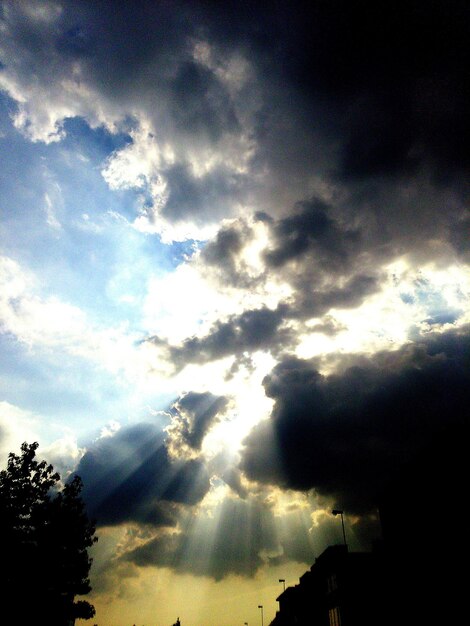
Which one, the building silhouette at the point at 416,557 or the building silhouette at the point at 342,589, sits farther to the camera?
the building silhouette at the point at 342,589

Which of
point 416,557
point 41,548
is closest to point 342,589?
point 416,557

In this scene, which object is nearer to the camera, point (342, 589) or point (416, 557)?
point (416, 557)

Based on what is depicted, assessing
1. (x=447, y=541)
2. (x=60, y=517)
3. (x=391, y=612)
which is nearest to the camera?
(x=447, y=541)

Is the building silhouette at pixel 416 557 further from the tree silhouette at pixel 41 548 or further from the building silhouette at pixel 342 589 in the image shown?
the tree silhouette at pixel 41 548

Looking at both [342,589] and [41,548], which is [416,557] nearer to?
[342,589]

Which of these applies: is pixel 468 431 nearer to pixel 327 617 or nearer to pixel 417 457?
pixel 417 457

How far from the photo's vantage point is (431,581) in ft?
87.0

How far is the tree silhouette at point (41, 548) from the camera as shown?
88.4 ft

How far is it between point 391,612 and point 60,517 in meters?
29.6

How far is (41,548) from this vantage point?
2944 cm

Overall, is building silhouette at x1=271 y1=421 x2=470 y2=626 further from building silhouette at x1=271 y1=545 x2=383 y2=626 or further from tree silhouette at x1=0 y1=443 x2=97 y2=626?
tree silhouette at x1=0 y1=443 x2=97 y2=626

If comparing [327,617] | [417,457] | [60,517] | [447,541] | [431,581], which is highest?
[417,457]

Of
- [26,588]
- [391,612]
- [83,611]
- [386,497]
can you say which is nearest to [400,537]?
[386,497]

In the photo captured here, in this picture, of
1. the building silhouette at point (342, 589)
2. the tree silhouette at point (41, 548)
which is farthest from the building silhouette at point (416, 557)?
the tree silhouette at point (41, 548)
